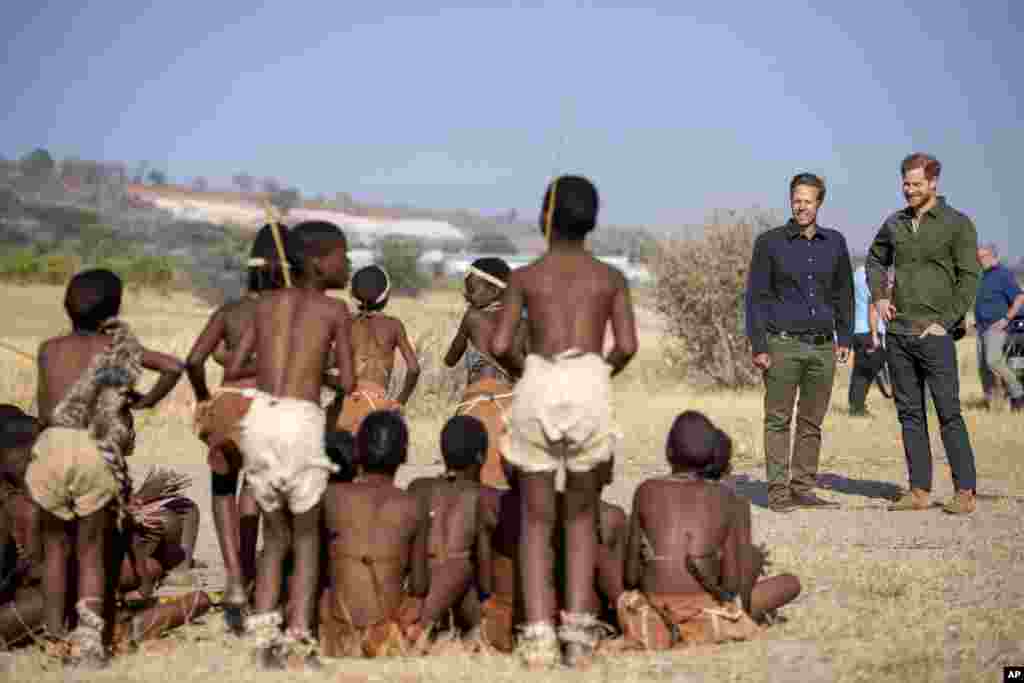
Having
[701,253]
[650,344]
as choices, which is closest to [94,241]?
[650,344]

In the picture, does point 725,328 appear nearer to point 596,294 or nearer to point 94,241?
point 596,294

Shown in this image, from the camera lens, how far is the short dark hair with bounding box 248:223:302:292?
5914mm

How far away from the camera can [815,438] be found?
9.65 metres

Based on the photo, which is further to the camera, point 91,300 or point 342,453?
point 342,453

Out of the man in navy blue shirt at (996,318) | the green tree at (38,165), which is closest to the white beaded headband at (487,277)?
the man in navy blue shirt at (996,318)

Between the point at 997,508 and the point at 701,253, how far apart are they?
38.1ft

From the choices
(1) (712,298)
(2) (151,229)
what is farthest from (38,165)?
(1) (712,298)

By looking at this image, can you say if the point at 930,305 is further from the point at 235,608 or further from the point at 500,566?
the point at 235,608

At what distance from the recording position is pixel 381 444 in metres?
5.95

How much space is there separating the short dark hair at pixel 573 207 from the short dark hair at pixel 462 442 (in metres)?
1.08

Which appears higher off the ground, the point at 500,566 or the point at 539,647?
the point at 500,566

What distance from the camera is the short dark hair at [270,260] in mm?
5914

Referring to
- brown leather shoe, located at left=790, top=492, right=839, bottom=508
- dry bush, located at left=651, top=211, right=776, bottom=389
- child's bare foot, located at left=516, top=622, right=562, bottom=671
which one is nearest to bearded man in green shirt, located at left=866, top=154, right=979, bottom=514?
brown leather shoe, located at left=790, top=492, right=839, bottom=508

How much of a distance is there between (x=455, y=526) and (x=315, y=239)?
1.41 metres
